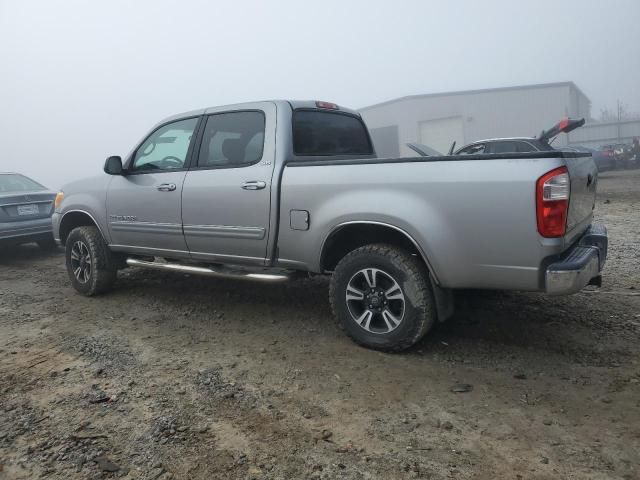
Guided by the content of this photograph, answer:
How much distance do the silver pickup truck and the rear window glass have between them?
0.6 inches

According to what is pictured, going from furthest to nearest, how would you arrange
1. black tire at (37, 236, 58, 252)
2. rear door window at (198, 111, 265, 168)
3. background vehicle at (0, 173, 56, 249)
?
1. black tire at (37, 236, 58, 252)
2. background vehicle at (0, 173, 56, 249)
3. rear door window at (198, 111, 265, 168)

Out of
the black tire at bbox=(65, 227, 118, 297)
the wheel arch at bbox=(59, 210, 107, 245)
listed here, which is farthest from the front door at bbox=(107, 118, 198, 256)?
the wheel arch at bbox=(59, 210, 107, 245)

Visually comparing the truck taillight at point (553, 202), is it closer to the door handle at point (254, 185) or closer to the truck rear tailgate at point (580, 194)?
the truck rear tailgate at point (580, 194)

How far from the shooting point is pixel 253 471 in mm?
2285

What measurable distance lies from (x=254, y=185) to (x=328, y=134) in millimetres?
983

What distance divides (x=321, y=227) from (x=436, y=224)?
2.88ft

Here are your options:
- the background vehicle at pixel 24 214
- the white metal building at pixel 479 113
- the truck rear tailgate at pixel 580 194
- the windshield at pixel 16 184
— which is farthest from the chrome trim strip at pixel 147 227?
the white metal building at pixel 479 113

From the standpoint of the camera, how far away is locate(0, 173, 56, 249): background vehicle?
737cm

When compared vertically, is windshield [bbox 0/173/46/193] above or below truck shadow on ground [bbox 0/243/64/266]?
above

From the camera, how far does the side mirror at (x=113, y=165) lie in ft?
15.9

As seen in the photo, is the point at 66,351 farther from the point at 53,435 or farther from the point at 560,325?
the point at 560,325

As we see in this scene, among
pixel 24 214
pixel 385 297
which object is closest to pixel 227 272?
pixel 385 297

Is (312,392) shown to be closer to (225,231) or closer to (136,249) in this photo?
(225,231)

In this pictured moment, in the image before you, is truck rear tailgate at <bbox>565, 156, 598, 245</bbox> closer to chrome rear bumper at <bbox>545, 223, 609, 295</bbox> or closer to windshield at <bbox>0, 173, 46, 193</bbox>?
chrome rear bumper at <bbox>545, 223, 609, 295</bbox>
